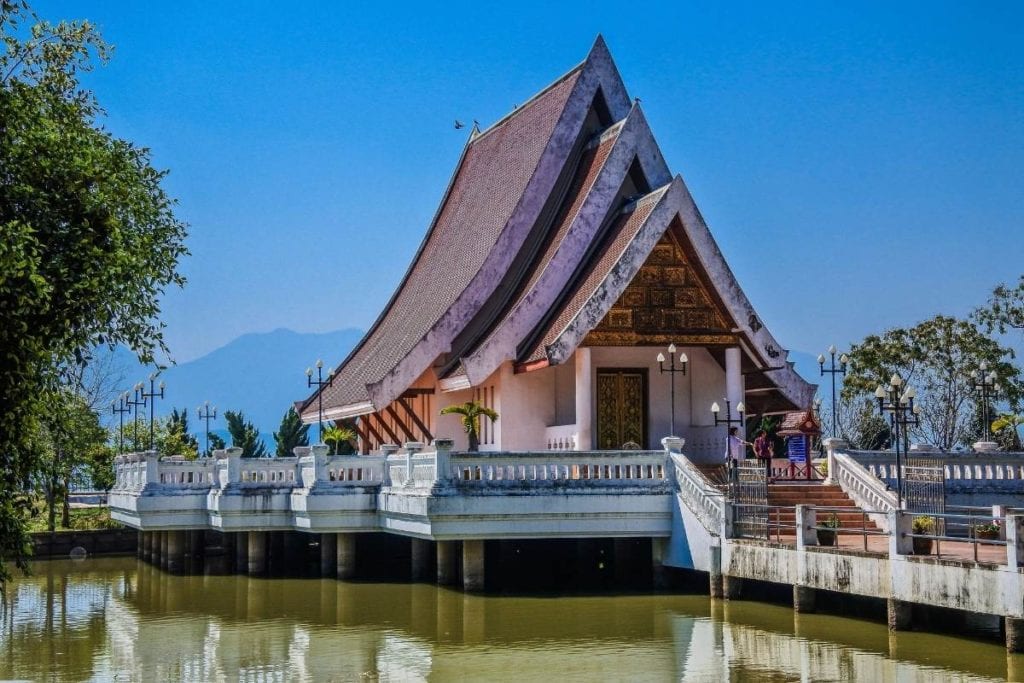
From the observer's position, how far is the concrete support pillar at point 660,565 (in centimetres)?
2608

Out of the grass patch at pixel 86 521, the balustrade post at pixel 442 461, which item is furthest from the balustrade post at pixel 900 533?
the grass patch at pixel 86 521

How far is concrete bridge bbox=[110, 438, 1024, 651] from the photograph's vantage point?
19.2 meters

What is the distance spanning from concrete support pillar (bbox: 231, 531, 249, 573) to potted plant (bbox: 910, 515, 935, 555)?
16.7 m

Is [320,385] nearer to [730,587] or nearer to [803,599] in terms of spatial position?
[730,587]

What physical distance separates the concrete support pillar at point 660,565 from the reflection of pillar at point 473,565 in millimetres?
3237

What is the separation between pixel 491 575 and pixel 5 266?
1716cm

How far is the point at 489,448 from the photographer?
108 ft

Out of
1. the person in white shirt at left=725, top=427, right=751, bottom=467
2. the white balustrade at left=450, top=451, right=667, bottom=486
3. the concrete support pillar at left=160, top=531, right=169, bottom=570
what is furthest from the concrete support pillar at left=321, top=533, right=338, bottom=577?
the person in white shirt at left=725, top=427, right=751, bottom=467

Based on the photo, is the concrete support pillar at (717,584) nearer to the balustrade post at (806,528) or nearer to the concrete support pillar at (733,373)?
the balustrade post at (806,528)

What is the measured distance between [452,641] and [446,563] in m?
5.92

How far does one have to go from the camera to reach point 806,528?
851 inches

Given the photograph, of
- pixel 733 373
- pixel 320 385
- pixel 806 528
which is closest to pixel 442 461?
pixel 806 528

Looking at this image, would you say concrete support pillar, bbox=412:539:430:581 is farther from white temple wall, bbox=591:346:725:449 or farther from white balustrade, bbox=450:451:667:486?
white temple wall, bbox=591:346:725:449

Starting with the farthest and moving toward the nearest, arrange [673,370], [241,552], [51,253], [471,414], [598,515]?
[241,552]
[471,414]
[673,370]
[598,515]
[51,253]
